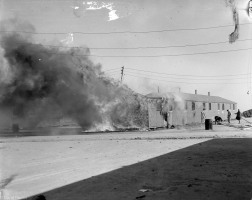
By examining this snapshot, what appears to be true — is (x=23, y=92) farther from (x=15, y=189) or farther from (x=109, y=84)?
(x=15, y=189)

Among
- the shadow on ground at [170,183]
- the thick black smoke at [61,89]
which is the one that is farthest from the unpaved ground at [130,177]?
the thick black smoke at [61,89]

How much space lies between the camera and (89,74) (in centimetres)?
3231

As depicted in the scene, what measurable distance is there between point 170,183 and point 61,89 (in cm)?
2674

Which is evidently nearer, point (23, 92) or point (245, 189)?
point (245, 189)

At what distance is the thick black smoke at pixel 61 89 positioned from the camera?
98.4 ft

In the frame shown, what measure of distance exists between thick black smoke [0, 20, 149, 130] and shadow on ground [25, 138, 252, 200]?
2185 centimetres

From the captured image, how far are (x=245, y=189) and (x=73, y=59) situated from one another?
29590 mm

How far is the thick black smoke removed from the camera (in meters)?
30.0

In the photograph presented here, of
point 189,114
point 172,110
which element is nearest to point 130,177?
point 172,110

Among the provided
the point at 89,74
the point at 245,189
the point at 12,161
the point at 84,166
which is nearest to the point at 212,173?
the point at 245,189

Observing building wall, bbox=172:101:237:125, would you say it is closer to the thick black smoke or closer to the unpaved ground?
the thick black smoke

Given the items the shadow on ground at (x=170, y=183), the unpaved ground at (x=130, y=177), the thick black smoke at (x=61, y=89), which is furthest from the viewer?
the thick black smoke at (x=61, y=89)

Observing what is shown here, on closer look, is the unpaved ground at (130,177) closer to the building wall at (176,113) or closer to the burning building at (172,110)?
the building wall at (176,113)

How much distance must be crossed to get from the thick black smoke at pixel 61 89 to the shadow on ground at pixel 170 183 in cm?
2185
